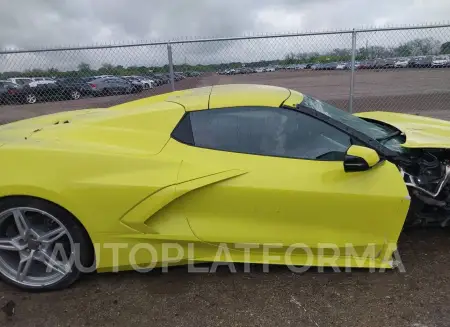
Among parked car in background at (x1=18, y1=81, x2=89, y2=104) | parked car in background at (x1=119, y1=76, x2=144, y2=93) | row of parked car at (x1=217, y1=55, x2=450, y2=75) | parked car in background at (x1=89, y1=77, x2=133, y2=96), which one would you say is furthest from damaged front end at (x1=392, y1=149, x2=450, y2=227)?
parked car in background at (x1=18, y1=81, x2=89, y2=104)

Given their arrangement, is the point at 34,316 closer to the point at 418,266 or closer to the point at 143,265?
the point at 143,265

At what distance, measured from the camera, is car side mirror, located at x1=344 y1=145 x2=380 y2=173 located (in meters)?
2.32

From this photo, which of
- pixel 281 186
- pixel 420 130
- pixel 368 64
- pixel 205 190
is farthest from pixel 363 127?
pixel 368 64

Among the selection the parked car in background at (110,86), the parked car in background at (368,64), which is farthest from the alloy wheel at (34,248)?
the parked car in background at (368,64)

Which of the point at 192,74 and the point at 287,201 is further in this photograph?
the point at 192,74

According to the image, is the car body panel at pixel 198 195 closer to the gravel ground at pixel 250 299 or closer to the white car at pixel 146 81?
the gravel ground at pixel 250 299

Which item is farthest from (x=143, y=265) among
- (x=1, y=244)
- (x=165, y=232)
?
(x=1, y=244)

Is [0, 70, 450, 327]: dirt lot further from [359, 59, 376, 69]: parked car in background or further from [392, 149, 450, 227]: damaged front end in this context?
[359, 59, 376, 69]: parked car in background

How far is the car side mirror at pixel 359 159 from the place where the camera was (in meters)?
2.32

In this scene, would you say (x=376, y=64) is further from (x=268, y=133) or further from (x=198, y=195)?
(x=198, y=195)

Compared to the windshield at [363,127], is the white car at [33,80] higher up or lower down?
higher up

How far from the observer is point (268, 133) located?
2.54m

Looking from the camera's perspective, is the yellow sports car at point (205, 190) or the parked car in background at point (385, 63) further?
the parked car in background at point (385, 63)

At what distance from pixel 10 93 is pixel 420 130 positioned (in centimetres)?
744
